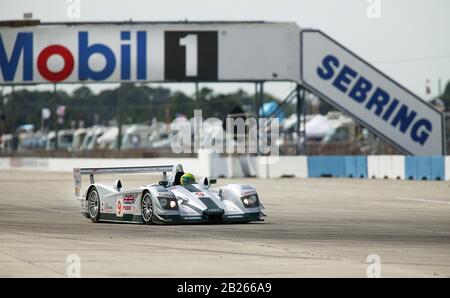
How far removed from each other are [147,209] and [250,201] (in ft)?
6.08

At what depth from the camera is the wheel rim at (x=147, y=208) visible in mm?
→ 20125

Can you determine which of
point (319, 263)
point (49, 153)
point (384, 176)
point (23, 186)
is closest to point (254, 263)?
point (319, 263)

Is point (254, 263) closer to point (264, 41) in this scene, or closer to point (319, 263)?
point (319, 263)

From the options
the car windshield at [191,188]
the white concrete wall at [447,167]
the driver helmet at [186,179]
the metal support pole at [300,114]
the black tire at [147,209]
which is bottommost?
the black tire at [147,209]

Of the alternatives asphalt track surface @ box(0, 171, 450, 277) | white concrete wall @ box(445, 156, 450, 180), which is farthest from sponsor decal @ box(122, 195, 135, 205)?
white concrete wall @ box(445, 156, 450, 180)

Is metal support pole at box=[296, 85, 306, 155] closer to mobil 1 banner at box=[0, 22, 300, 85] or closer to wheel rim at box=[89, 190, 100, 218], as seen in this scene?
mobil 1 banner at box=[0, 22, 300, 85]

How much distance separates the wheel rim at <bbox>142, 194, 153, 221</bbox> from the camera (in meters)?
20.1

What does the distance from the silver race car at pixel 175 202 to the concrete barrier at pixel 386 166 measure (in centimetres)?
2156

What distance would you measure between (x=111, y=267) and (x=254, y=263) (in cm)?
176

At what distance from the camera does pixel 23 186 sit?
125ft

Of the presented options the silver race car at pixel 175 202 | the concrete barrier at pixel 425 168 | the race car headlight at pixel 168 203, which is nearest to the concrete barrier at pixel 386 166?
the concrete barrier at pixel 425 168

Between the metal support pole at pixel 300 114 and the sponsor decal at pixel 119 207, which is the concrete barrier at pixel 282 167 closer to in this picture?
the metal support pole at pixel 300 114

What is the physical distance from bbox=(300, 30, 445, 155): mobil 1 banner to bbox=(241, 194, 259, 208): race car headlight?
82.4ft
